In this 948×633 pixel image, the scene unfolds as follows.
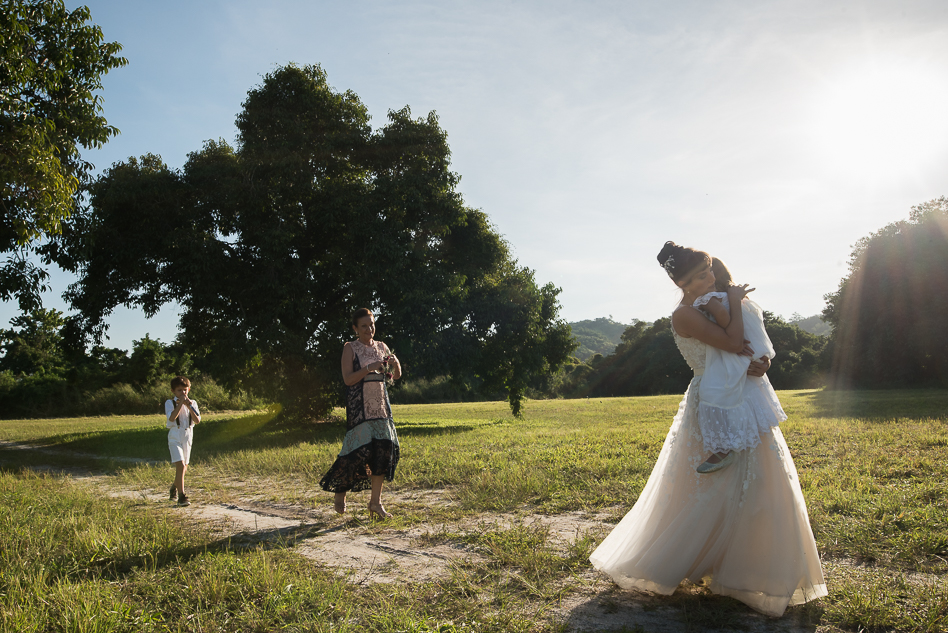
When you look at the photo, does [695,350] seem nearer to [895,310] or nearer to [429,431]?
[429,431]

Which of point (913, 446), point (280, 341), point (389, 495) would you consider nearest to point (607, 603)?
point (389, 495)

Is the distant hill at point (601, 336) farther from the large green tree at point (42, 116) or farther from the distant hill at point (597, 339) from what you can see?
the large green tree at point (42, 116)

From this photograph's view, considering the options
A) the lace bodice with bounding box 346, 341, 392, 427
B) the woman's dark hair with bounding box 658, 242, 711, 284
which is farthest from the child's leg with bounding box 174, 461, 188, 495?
the woman's dark hair with bounding box 658, 242, 711, 284

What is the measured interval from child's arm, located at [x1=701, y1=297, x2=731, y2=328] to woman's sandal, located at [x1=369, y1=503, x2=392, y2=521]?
4.06 metres

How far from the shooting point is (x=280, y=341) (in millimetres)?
15172


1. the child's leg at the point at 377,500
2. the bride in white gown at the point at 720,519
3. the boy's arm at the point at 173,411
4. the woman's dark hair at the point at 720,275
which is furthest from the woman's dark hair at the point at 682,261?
the boy's arm at the point at 173,411

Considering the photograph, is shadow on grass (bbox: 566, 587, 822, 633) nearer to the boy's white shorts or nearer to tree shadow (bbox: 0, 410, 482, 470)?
the boy's white shorts

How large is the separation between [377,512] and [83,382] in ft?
163

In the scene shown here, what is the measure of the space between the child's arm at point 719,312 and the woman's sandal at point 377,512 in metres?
4.06

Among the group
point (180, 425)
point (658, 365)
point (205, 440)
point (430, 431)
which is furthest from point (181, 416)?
point (658, 365)

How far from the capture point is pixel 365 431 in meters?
6.17

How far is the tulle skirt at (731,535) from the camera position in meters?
3.31

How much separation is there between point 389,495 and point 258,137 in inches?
544

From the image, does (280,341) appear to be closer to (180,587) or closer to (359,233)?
(359,233)
